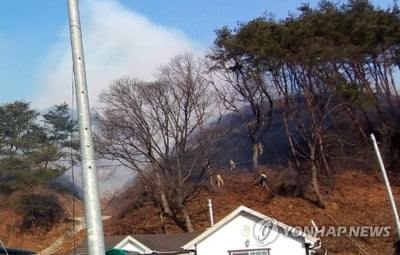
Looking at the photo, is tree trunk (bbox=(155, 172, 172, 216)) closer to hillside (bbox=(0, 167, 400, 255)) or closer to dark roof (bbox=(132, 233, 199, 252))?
hillside (bbox=(0, 167, 400, 255))

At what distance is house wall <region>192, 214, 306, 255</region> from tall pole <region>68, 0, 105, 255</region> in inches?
774

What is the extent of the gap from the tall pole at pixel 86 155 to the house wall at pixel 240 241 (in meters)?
19.7

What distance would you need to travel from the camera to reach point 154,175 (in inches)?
1459

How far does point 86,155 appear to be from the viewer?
496 centimetres

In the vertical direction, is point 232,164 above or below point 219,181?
above

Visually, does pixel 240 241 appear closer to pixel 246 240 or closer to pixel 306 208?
pixel 246 240

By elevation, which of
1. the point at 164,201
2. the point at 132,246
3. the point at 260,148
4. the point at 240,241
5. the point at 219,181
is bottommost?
the point at 240,241

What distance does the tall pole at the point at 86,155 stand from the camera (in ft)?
15.7

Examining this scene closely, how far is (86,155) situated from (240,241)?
66.0ft

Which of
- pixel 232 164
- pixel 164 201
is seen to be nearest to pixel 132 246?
pixel 164 201

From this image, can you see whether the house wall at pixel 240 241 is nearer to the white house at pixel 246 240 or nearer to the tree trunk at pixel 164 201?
the white house at pixel 246 240

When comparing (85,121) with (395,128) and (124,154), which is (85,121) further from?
(395,128)

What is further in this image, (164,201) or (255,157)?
(255,157)

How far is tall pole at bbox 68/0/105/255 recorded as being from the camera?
479cm
